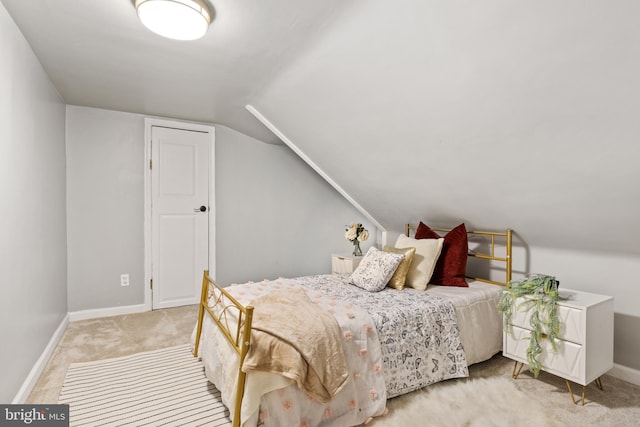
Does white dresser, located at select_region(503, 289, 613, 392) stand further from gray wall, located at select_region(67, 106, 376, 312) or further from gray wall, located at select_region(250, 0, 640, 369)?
gray wall, located at select_region(67, 106, 376, 312)

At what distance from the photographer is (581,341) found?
209cm

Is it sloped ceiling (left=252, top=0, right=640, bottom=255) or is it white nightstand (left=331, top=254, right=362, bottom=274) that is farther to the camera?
white nightstand (left=331, top=254, right=362, bottom=274)

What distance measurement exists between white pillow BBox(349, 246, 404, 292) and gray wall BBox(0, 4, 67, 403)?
89.6 inches

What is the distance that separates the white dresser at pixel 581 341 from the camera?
6.84 feet

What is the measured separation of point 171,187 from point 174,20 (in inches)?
92.9

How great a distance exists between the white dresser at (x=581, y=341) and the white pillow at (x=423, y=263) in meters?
0.76

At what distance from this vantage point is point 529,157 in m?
2.16

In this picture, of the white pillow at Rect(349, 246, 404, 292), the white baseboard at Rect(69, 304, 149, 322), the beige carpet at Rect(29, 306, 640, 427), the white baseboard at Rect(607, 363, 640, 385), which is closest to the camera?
the beige carpet at Rect(29, 306, 640, 427)

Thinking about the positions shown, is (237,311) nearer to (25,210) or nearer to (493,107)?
(25,210)

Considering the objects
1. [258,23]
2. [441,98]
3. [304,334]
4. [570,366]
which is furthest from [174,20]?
[570,366]

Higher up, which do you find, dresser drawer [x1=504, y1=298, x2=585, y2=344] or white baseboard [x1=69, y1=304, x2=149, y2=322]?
dresser drawer [x1=504, y1=298, x2=585, y2=344]

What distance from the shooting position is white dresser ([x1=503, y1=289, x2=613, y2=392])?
6.84 feet

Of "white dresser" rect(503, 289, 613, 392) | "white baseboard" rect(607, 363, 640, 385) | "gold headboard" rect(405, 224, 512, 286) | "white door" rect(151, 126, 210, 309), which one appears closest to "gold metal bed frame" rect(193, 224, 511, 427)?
"gold headboard" rect(405, 224, 512, 286)

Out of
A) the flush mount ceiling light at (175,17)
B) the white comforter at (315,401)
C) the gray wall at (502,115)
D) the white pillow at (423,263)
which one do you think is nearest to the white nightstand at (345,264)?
the white pillow at (423,263)
